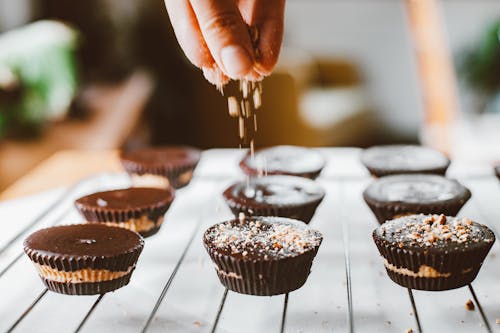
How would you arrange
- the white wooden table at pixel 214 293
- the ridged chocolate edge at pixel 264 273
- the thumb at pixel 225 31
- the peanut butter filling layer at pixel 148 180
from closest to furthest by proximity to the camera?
the thumb at pixel 225 31, the white wooden table at pixel 214 293, the ridged chocolate edge at pixel 264 273, the peanut butter filling layer at pixel 148 180

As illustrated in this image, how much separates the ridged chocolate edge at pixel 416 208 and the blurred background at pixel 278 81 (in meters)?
1.81

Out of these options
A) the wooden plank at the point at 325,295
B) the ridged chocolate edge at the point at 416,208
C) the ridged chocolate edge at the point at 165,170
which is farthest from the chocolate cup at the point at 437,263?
the ridged chocolate edge at the point at 165,170

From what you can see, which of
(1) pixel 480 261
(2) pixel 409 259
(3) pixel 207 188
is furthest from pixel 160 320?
(3) pixel 207 188

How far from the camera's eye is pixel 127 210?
2148mm

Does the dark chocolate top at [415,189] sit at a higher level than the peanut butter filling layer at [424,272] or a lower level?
higher

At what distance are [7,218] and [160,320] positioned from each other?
0.81m

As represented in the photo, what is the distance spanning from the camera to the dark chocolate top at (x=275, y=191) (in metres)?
2.17

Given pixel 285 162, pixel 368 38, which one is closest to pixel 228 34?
pixel 285 162

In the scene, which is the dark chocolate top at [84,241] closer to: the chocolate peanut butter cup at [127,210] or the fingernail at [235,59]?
the chocolate peanut butter cup at [127,210]

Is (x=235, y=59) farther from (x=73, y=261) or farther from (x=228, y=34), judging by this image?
(x=73, y=261)

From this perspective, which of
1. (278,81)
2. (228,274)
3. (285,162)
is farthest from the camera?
(278,81)

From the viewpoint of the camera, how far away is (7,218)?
2217mm

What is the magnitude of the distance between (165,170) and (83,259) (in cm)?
84

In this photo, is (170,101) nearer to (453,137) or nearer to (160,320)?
(453,137)
